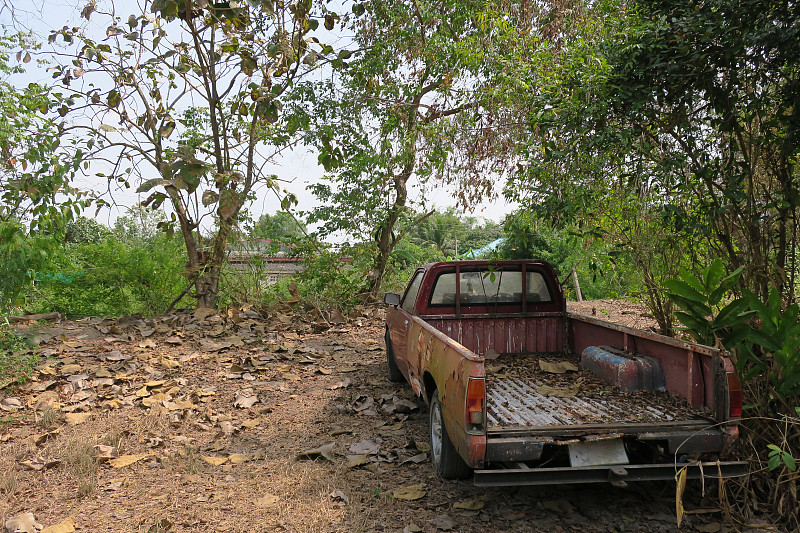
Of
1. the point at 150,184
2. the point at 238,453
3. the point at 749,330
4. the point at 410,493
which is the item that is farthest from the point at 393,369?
the point at 749,330

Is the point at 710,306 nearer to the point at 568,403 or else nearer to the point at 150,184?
the point at 568,403

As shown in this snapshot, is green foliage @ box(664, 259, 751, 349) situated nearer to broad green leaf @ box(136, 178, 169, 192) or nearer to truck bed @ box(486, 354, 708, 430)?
truck bed @ box(486, 354, 708, 430)

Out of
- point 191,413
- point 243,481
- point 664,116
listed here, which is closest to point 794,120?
point 664,116

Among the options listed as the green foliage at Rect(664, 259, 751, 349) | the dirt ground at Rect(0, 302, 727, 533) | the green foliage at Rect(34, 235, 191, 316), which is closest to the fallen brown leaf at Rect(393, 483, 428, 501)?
the dirt ground at Rect(0, 302, 727, 533)

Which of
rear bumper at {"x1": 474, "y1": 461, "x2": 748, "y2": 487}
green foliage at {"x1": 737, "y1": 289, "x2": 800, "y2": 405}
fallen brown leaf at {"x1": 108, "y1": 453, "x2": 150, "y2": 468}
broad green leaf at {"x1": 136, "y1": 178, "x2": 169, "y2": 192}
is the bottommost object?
fallen brown leaf at {"x1": 108, "y1": 453, "x2": 150, "y2": 468}

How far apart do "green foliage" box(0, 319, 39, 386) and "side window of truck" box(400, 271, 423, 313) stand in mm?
4770

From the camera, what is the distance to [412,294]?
6770mm

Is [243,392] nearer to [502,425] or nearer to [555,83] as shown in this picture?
[502,425]

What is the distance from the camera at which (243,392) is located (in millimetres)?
7301

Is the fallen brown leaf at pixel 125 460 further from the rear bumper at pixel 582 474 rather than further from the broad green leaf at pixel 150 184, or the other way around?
the rear bumper at pixel 582 474

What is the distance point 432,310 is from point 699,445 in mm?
3094

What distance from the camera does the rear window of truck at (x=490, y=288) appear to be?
20.9 feet

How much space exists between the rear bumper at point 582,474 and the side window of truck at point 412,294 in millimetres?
2945

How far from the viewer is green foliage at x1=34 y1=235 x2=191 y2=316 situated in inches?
469
